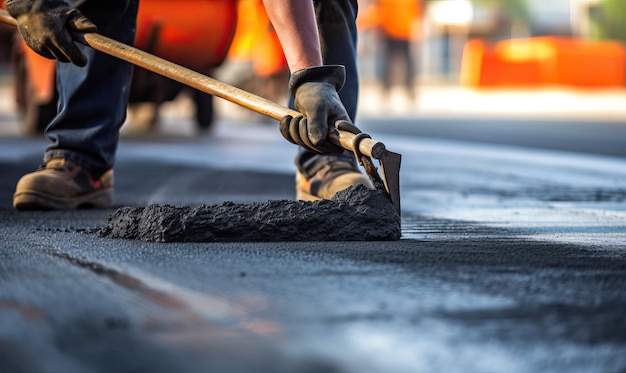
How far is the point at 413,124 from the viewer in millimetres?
9367

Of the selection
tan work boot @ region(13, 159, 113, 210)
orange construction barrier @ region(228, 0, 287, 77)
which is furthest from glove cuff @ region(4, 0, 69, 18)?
orange construction barrier @ region(228, 0, 287, 77)

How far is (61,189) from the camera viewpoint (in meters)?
3.08

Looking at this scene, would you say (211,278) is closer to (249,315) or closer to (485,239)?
(249,315)

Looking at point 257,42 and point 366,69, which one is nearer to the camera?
point 257,42

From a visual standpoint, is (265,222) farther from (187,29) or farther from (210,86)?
(187,29)

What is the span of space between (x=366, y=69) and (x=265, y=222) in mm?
31133

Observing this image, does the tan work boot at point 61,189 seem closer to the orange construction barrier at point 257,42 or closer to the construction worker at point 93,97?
the construction worker at point 93,97

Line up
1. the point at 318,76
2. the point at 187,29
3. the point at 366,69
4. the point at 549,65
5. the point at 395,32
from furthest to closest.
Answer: the point at 366,69, the point at 549,65, the point at 395,32, the point at 187,29, the point at 318,76

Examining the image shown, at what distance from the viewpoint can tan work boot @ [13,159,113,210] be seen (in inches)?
119

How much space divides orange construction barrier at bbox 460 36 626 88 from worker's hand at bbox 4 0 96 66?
17.5 m

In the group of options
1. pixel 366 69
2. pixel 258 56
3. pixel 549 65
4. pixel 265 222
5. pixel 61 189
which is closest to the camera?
pixel 265 222

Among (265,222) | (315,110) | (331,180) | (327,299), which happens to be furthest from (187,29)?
(327,299)

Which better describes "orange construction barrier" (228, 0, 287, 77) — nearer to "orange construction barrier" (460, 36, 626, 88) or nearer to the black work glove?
the black work glove

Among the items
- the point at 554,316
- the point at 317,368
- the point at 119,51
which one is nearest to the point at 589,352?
the point at 554,316
